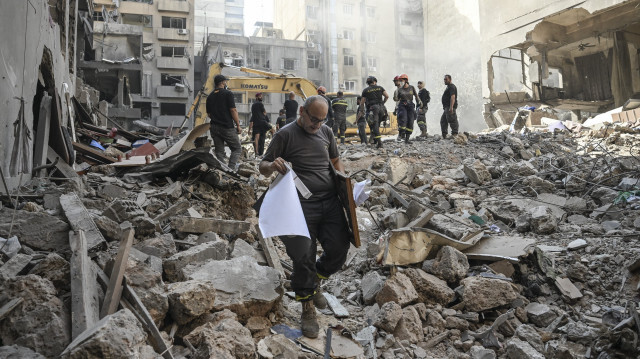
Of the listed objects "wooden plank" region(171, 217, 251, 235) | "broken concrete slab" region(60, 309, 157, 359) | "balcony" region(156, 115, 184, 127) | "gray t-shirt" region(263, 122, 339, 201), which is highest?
"balcony" region(156, 115, 184, 127)

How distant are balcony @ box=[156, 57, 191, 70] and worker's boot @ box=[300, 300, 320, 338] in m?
35.3

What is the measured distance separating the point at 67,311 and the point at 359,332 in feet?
6.58

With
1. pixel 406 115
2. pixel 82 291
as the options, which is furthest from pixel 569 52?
pixel 82 291

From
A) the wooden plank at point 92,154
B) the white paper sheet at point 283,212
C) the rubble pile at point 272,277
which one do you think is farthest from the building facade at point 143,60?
the white paper sheet at point 283,212

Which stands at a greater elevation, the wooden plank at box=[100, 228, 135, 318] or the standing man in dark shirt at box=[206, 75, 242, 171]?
the standing man in dark shirt at box=[206, 75, 242, 171]

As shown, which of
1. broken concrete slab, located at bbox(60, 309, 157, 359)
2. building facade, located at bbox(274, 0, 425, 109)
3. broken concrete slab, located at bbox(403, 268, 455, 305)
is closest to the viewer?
broken concrete slab, located at bbox(60, 309, 157, 359)

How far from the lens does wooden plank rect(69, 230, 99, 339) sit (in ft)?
7.30

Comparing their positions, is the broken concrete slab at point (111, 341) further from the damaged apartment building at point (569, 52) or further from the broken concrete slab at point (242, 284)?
the damaged apartment building at point (569, 52)

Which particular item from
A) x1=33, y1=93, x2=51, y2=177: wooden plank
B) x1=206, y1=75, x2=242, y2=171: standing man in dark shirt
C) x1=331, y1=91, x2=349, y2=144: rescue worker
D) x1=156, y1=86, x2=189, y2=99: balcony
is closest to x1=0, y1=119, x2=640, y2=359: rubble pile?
x1=33, y1=93, x2=51, y2=177: wooden plank

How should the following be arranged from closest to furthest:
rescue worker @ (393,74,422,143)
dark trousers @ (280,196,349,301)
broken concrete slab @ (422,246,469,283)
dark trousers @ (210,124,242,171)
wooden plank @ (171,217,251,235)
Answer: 1. dark trousers @ (280,196,349,301)
2. broken concrete slab @ (422,246,469,283)
3. wooden plank @ (171,217,251,235)
4. dark trousers @ (210,124,242,171)
5. rescue worker @ (393,74,422,143)

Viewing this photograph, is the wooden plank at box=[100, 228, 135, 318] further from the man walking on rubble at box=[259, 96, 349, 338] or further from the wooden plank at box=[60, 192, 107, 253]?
the man walking on rubble at box=[259, 96, 349, 338]

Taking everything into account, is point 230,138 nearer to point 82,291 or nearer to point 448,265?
point 448,265

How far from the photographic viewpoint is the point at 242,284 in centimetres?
322

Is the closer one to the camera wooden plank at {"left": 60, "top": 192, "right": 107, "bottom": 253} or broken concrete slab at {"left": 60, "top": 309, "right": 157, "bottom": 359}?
broken concrete slab at {"left": 60, "top": 309, "right": 157, "bottom": 359}
